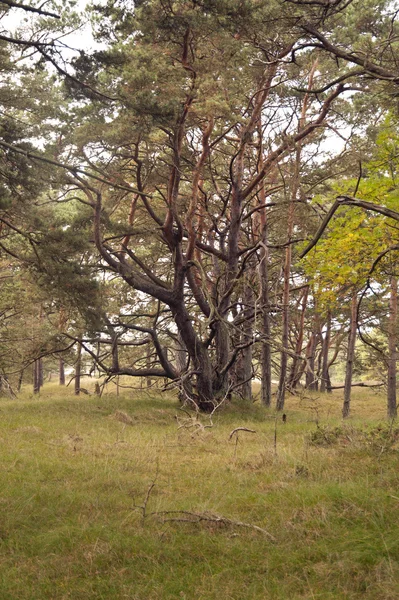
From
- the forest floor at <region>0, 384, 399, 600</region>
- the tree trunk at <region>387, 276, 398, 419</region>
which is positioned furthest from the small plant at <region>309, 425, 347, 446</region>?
the tree trunk at <region>387, 276, 398, 419</region>

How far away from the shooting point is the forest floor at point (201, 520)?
4.09 m

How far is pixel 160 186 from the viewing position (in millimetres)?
16594

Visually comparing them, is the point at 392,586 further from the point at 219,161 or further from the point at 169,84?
the point at 219,161

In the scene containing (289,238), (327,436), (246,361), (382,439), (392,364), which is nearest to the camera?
(382,439)

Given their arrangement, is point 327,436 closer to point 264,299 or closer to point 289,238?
point 264,299

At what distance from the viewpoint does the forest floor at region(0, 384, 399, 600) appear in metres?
4.09

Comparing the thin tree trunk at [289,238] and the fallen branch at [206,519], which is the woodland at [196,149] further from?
the fallen branch at [206,519]

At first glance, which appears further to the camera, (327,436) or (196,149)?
(196,149)

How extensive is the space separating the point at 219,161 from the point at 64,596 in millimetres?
16219

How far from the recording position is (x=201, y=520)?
17.1 feet

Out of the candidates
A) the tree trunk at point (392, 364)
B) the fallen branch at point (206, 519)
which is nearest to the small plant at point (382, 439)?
the fallen branch at point (206, 519)

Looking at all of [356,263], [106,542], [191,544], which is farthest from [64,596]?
[356,263]

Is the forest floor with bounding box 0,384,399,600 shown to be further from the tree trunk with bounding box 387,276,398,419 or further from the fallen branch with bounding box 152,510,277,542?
the tree trunk with bounding box 387,276,398,419

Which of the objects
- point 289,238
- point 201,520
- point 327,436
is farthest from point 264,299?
point 201,520
